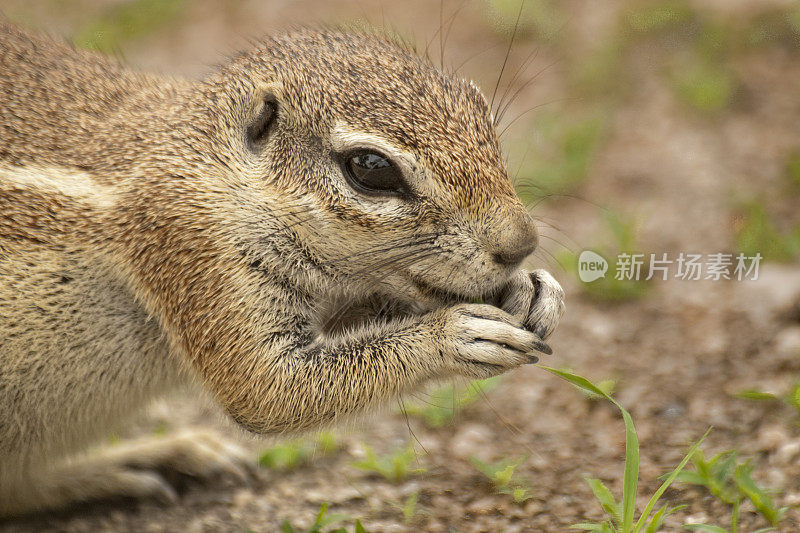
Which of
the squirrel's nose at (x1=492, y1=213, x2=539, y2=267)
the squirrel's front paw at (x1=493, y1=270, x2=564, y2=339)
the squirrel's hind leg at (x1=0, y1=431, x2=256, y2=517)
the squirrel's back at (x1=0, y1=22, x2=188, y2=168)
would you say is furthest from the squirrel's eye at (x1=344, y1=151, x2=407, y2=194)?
the squirrel's hind leg at (x1=0, y1=431, x2=256, y2=517)

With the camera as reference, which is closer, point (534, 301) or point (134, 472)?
point (534, 301)

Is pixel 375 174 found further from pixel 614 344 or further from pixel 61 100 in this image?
pixel 614 344

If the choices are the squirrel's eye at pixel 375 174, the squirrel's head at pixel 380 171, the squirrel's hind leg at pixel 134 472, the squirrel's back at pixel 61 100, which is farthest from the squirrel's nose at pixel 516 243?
the squirrel's hind leg at pixel 134 472

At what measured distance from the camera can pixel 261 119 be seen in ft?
10.3

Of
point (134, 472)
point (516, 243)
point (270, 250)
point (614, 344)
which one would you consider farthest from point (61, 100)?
point (614, 344)

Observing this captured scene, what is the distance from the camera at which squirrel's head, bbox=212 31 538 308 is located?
9.38 ft

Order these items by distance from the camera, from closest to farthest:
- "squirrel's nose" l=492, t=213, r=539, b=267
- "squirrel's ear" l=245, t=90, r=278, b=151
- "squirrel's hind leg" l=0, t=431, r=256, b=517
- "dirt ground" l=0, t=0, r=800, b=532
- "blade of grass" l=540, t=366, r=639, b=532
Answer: "squirrel's nose" l=492, t=213, r=539, b=267, "blade of grass" l=540, t=366, r=639, b=532, "squirrel's ear" l=245, t=90, r=278, b=151, "dirt ground" l=0, t=0, r=800, b=532, "squirrel's hind leg" l=0, t=431, r=256, b=517

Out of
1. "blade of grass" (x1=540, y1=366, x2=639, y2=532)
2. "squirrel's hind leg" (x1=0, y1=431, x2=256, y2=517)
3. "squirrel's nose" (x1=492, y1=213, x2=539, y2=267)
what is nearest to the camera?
"squirrel's nose" (x1=492, y1=213, x2=539, y2=267)

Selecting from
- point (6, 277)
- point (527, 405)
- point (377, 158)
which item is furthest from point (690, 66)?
point (6, 277)

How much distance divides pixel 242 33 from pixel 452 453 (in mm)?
4827

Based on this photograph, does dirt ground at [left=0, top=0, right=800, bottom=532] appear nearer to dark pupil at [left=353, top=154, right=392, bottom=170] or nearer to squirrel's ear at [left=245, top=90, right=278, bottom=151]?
squirrel's ear at [left=245, top=90, right=278, bottom=151]

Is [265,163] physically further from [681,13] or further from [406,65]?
[681,13]

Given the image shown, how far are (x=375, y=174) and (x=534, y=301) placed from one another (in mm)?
666

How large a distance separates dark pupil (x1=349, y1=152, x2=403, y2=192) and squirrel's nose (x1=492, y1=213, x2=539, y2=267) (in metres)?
0.36
